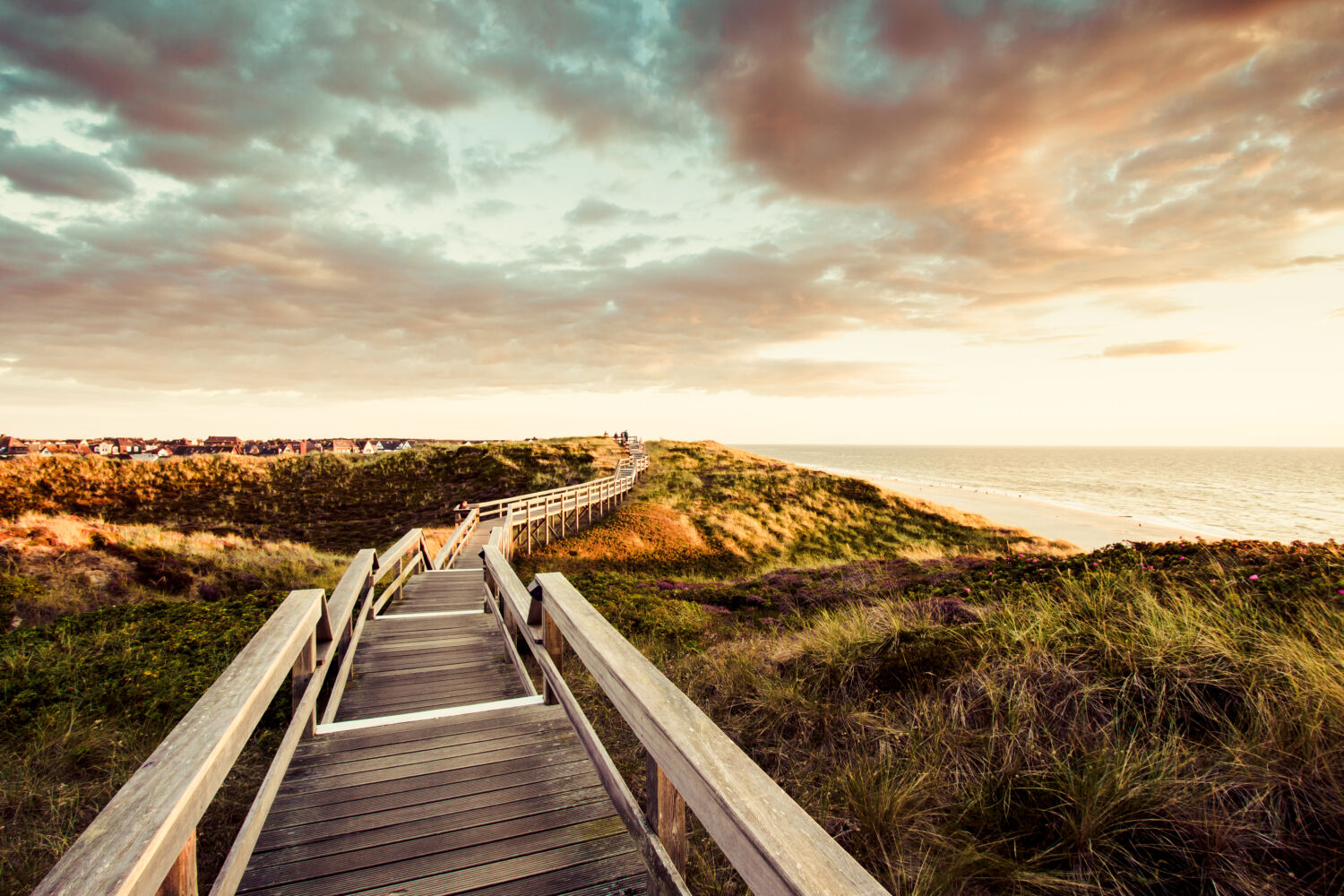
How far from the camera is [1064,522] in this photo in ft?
109

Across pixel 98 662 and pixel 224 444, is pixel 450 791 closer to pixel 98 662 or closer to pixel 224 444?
pixel 98 662

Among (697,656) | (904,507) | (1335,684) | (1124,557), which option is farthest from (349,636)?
(904,507)

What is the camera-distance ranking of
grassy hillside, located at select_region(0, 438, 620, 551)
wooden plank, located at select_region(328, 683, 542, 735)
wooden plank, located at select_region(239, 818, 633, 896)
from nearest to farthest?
wooden plank, located at select_region(239, 818, 633, 896) < wooden plank, located at select_region(328, 683, 542, 735) < grassy hillside, located at select_region(0, 438, 620, 551)

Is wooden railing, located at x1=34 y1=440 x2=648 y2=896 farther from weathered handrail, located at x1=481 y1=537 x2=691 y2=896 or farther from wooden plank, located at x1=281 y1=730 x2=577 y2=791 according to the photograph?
weathered handrail, located at x1=481 y1=537 x2=691 y2=896

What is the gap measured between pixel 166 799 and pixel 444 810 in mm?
1678

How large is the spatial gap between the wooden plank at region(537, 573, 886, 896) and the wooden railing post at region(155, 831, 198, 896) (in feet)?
4.57

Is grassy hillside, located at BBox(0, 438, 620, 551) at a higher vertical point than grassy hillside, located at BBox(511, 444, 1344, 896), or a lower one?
lower

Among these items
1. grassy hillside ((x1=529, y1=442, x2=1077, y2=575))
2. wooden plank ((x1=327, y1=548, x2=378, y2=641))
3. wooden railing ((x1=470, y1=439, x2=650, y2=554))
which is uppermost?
wooden plank ((x1=327, y1=548, x2=378, y2=641))

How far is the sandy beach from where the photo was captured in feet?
90.2

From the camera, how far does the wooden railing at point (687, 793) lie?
1.34 m

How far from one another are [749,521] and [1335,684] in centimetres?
2271

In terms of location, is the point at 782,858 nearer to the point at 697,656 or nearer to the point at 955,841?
the point at 955,841

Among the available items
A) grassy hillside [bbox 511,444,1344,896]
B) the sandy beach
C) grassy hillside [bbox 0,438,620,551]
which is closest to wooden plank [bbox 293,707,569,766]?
grassy hillside [bbox 511,444,1344,896]

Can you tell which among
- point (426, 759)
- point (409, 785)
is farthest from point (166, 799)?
point (426, 759)
